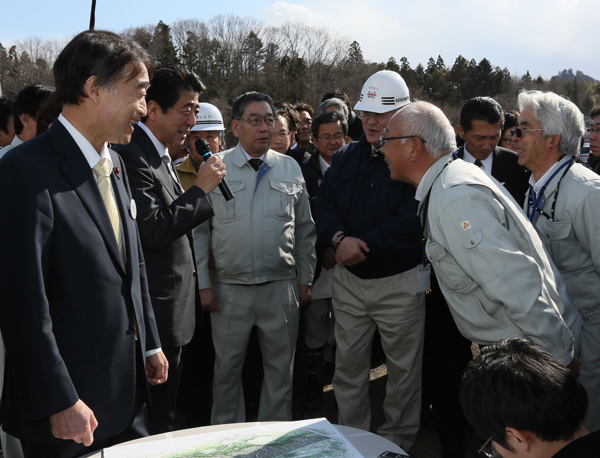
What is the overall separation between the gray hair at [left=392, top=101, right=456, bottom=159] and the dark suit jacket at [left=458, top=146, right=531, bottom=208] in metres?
1.79

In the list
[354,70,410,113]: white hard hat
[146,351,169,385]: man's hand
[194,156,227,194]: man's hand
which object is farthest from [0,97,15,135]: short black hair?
[146,351,169,385]: man's hand

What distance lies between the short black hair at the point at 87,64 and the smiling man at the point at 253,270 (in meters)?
1.53

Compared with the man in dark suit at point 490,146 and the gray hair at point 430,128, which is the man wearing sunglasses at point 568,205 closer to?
the gray hair at point 430,128

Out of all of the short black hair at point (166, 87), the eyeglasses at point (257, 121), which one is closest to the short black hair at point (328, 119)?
the eyeglasses at point (257, 121)

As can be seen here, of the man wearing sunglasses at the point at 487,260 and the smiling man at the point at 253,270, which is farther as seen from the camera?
the smiling man at the point at 253,270

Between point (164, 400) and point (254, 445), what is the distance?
1.03m

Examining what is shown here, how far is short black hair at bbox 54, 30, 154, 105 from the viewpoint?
5.78 ft

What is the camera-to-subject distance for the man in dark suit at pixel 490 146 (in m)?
3.98

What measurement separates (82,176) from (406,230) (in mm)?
1902

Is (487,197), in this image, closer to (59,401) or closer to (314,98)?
(59,401)

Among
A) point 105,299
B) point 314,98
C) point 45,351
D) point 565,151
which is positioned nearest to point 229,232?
point 105,299

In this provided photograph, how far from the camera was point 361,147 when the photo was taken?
132 inches

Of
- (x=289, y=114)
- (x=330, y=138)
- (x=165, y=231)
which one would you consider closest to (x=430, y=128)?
(x=165, y=231)

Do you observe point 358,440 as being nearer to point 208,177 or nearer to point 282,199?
point 208,177
